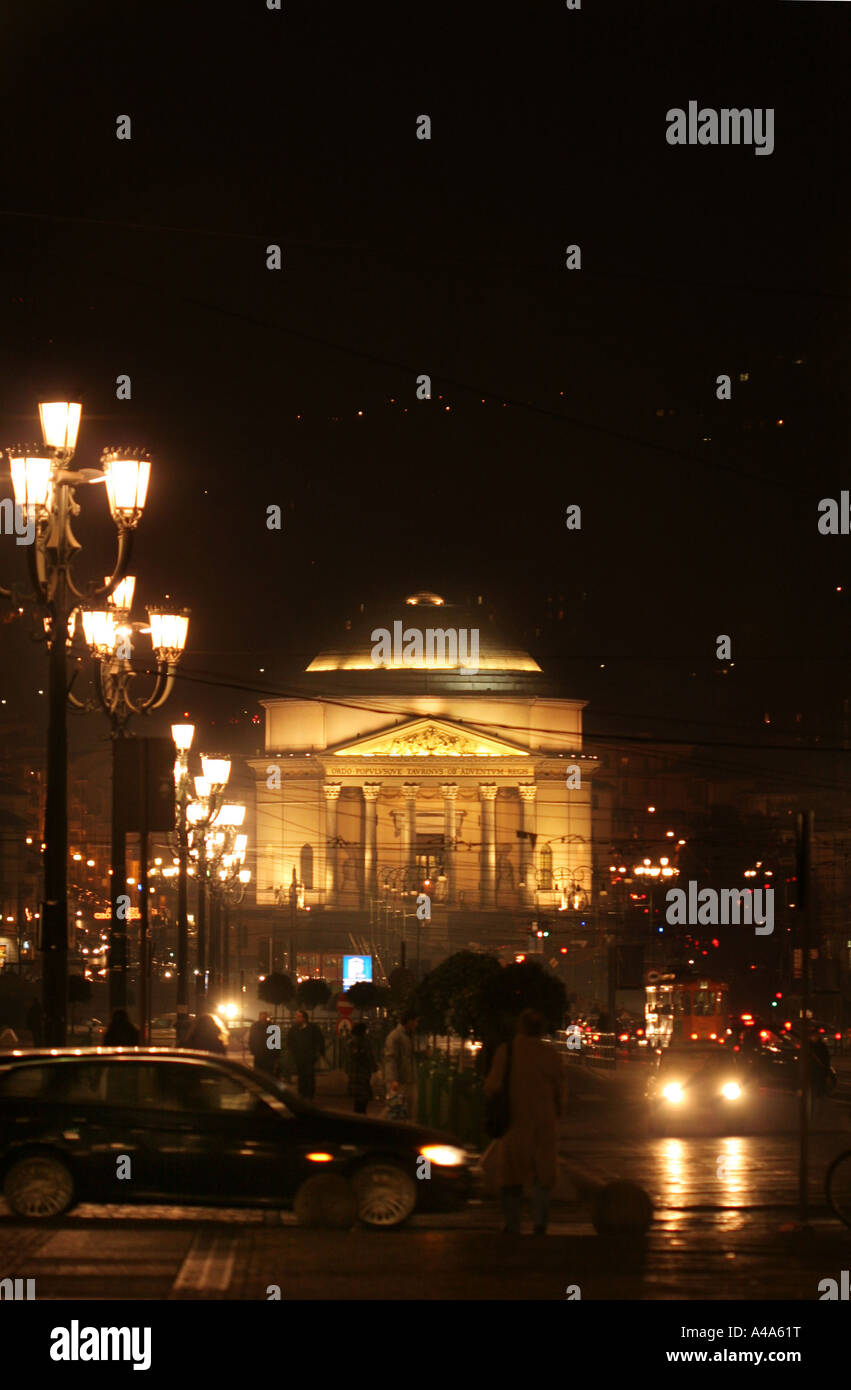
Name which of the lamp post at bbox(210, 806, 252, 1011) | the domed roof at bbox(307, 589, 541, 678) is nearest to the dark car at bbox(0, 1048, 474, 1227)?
the lamp post at bbox(210, 806, 252, 1011)

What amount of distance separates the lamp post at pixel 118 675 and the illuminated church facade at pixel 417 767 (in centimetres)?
7765

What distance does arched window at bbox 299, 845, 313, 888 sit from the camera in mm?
105875

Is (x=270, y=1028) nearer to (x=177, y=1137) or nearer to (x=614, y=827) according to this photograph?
(x=177, y=1137)

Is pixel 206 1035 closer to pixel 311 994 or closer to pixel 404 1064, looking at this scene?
pixel 404 1064

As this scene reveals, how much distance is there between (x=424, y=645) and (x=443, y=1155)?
9698cm

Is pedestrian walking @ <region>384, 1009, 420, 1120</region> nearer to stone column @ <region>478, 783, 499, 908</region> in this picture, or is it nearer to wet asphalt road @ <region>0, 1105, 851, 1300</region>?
wet asphalt road @ <region>0, 1105, 851, 1300</region>

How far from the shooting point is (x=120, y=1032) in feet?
87.7

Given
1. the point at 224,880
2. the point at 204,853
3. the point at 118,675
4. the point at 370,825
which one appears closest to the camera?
the point at 118,675

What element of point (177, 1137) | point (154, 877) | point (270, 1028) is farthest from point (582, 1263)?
point (154, 877)

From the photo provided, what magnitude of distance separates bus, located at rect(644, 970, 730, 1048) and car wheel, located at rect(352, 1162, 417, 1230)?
141ft

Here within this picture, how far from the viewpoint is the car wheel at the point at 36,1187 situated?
16.0m

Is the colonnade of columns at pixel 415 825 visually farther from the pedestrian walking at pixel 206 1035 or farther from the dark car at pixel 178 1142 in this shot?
the dark car at pixel 178 1142

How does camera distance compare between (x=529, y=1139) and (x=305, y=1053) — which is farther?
(x=305, y=1053)

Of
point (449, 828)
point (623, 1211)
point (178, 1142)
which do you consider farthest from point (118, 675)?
point (449, 828)
